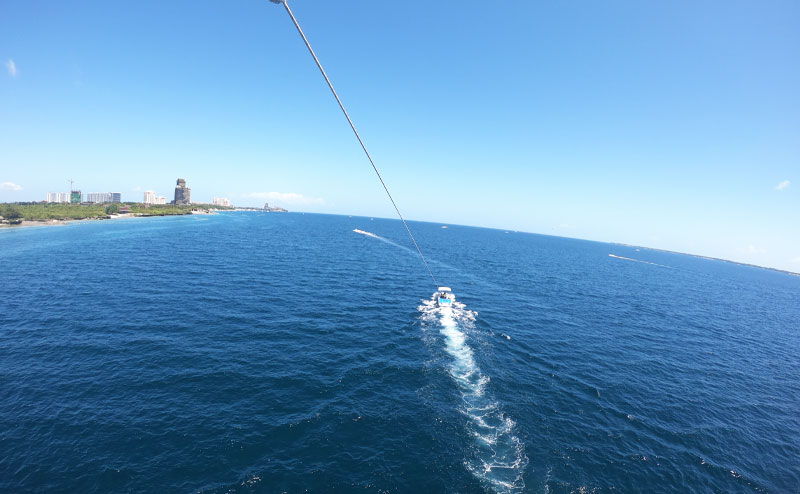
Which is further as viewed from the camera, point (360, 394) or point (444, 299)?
point (444, 299)

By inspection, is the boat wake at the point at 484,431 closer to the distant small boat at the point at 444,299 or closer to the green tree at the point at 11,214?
the distant small boat at the point at 444,299

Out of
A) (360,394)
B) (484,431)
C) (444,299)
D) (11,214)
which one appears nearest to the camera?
(484,431)

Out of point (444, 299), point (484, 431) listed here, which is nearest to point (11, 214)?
point (444, 299)

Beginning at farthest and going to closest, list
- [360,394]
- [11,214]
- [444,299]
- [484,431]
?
[11,214] < [444,299] < [360,394] < [484,431]

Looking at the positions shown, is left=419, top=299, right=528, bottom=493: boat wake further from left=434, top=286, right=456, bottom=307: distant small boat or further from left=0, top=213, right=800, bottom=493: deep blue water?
left=434, top=286, right=456, bottom=307: distant small boat

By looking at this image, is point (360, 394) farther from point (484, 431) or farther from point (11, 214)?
point (11, 214)

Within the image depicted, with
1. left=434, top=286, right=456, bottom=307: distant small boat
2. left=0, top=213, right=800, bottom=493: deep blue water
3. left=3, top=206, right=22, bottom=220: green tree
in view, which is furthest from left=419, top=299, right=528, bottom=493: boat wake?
left=3, top=206, right=22, bottom=220: green tree

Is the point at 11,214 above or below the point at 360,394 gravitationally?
above
